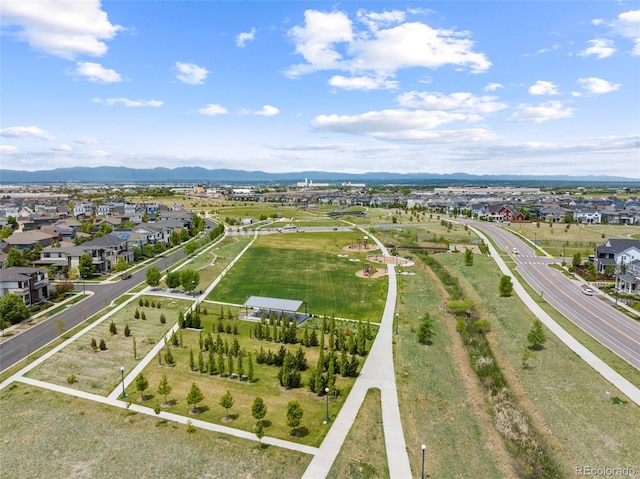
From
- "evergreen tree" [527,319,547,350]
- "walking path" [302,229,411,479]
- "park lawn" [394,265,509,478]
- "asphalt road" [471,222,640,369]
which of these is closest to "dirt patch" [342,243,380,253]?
"asphalt road" [471,222,640,369]

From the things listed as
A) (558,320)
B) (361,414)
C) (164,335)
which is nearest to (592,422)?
(361,414)

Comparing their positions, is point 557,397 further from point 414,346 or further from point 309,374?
point 309,374

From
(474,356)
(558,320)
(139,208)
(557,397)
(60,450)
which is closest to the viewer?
(60,450)

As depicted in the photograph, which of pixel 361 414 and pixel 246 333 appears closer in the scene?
pixel 361 414

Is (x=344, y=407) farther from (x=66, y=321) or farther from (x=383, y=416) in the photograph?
(x=66, y=321)

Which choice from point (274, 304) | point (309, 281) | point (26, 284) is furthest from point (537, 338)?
point (26, 284)

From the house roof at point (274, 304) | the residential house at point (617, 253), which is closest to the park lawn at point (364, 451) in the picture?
the house roof at point (274, 304)

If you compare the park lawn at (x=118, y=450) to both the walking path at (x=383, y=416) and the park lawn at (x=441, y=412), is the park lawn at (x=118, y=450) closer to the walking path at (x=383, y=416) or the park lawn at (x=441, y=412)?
the walking path at (x=383, y=416)

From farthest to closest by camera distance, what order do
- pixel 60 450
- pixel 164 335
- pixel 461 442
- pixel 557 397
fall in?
pixel 164 335
pixel 557 397
pixel 461 442
pixel 60 450
